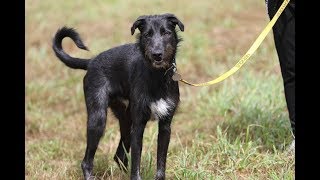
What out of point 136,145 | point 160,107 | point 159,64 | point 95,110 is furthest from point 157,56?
point 95,110

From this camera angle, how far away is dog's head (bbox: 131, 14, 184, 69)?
189 inches

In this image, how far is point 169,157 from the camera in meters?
6.18

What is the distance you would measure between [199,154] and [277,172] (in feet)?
3.06

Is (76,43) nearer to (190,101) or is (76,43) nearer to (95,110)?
(95,110)

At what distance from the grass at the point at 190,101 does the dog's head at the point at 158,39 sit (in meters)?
1.25

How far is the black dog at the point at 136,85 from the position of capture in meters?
4.91

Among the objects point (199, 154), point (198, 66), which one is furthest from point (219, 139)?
point (198, 66)

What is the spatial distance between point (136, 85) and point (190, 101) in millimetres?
3622

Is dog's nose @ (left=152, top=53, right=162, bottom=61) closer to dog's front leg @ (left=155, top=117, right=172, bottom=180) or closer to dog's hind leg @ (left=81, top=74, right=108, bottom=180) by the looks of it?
dog's front leg @ (left=155, top=117, right=172, bottom=180)

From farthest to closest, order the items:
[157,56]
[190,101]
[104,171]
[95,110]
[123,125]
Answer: [190,101]
[104,171]
[123,125]
[95,110]
[157,56]

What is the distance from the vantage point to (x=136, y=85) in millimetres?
5184

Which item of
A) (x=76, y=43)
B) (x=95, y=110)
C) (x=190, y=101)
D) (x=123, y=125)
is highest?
(x=76, y=43)

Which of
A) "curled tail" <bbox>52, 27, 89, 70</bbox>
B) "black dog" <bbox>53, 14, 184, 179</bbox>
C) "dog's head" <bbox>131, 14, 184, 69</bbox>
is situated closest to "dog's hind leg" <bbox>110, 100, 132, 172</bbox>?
"black dog" <bbox>53, 14, 184, 179</bbox>

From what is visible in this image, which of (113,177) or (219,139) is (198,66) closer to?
(219,139)
